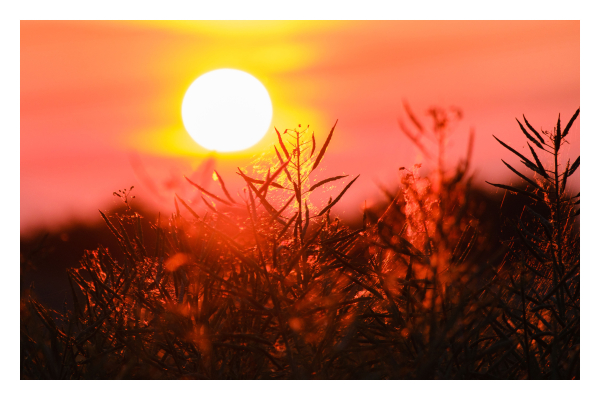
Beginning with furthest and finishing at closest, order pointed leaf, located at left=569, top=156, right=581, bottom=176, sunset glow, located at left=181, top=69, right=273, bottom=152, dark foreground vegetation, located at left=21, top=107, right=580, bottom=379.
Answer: sunset glow, located at left=181, top=69, right=273, bottom=152, pointed leaf, located at left=569, top=156, right=581, bottom=176, dark foreground vegetation, located at left=21, top=107, right=580, bottom=379

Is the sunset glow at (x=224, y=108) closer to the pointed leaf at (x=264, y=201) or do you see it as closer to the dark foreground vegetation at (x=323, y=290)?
the dark foreground vegetation at (x=323, y=290)

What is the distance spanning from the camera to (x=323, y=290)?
6.24 ft

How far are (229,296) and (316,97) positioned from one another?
1279mm

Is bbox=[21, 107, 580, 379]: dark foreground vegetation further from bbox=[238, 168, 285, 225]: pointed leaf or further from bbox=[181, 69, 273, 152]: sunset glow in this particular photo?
bbox=[181, 69, 273, 152]: sunset glow

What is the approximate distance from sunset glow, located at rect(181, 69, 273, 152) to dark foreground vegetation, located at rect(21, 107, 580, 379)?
2.26ft

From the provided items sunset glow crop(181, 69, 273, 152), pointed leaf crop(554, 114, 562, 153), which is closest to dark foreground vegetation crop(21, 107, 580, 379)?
pointed leaf crop(554, 114, 562, 153)

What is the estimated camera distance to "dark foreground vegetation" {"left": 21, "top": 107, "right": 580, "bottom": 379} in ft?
5.81

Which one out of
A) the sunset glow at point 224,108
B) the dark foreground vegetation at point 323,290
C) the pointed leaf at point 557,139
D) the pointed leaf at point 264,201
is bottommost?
the dark foreground vegetation at point 323,290

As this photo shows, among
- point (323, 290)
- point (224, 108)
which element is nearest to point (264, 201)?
point (323, 290)

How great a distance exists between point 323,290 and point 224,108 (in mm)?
1315

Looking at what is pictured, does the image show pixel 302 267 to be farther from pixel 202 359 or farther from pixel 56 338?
pixel 56 338

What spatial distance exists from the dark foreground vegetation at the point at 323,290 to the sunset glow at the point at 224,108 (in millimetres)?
688

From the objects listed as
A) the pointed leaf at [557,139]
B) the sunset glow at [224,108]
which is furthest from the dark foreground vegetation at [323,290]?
the sunset glow at [224,108]

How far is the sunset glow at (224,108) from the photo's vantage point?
2.65 meters
